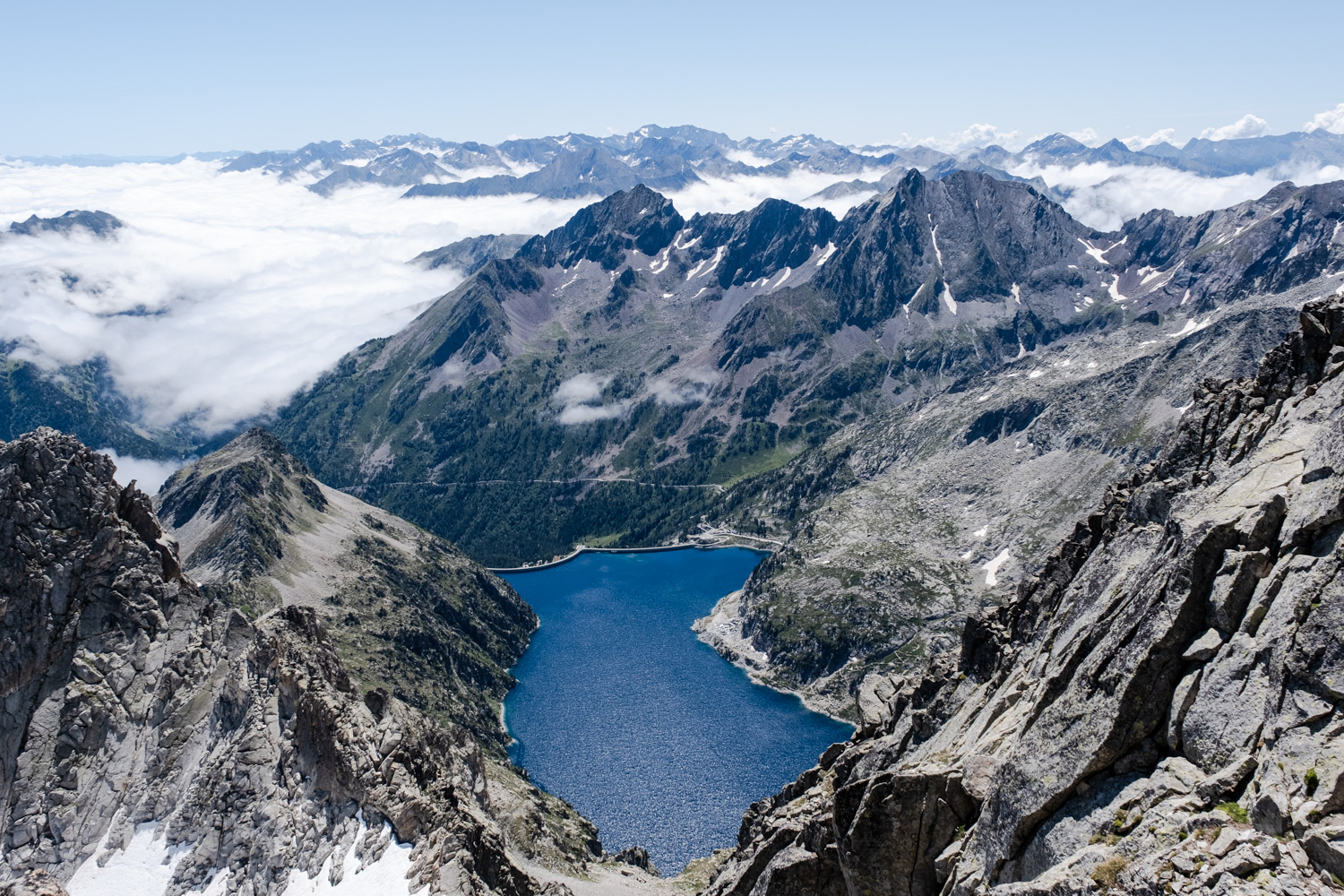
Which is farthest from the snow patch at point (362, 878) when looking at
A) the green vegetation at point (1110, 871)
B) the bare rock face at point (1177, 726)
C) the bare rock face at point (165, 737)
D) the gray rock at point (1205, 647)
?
the gray rock at point (1205, 647)

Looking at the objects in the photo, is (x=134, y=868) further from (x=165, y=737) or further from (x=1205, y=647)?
(x=1205, y=647)

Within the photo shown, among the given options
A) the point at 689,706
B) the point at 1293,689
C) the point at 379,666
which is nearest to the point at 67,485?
the point at 1293,689

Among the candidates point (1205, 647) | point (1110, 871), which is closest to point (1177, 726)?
point (1205, 647)

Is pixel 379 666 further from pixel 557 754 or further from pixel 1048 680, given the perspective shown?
pixel 1048 680

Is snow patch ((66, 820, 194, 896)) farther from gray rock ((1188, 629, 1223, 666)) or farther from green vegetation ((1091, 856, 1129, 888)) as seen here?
gray rock ((1188, 629, 1223, 666))

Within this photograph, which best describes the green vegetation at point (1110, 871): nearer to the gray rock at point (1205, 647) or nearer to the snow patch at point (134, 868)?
the gray rock at point (1205, 647)

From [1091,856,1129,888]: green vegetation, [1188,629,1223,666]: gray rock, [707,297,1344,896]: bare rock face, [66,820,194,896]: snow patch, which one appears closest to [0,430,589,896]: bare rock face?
[66,820,194,896]: snow patch
